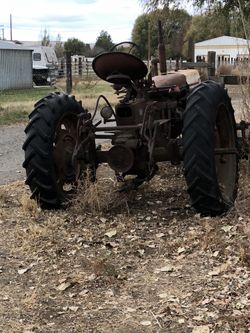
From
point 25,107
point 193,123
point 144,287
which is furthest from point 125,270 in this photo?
point 25,107

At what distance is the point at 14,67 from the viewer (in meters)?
38.3

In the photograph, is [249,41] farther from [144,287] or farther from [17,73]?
[17,73]

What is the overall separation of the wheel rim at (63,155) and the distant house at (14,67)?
104 ft

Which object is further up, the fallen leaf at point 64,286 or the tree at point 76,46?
the tree at point 76,46

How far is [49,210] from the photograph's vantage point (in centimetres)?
620

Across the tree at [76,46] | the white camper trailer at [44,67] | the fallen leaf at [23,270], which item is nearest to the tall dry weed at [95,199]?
the fallen leaf at [23,270]

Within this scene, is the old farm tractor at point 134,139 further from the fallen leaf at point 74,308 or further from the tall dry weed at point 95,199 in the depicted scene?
the fallen leaf at point 74,308

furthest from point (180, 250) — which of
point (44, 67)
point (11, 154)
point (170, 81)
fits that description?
point (44, 67)

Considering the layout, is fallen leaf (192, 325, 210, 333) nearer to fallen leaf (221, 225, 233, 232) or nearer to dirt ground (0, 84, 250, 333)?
dirt ground (0, 84, 250, 333)

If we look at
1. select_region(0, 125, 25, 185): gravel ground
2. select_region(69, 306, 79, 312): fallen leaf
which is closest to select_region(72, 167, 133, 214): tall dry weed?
select_region(69, 306, 79, 312): fallen leaf

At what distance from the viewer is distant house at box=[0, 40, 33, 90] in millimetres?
37531

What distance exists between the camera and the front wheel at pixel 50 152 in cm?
596

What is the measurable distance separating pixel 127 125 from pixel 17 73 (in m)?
33.6

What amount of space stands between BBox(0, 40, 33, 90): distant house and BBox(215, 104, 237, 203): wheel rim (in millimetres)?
32033
